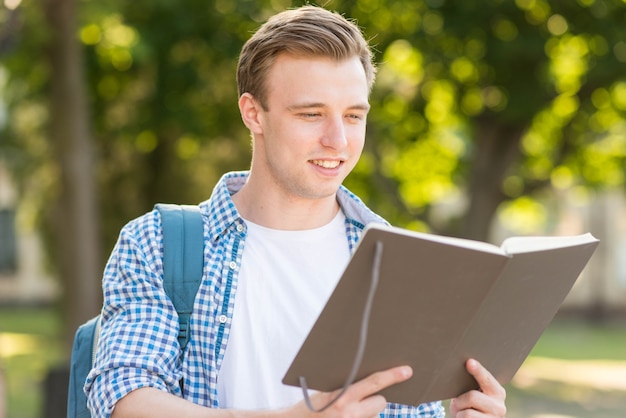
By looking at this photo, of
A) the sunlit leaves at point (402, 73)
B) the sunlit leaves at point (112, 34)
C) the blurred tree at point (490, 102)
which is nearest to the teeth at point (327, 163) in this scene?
the blurred tree at point (490, 102)

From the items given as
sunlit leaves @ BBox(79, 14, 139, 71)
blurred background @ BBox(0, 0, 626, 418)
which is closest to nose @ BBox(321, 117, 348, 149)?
blurred background @ BBox(0, 0, 626, 418)

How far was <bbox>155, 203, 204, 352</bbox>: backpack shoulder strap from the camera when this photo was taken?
2.55m

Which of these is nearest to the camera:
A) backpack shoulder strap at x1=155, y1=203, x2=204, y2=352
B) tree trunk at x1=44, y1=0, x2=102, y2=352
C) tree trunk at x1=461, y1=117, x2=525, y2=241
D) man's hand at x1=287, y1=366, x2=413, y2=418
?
man's hand at x1=287, y1=366, x2=413, y2=418

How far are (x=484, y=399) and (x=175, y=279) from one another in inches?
30.8

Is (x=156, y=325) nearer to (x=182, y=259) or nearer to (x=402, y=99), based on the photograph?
(x=182, y=259)

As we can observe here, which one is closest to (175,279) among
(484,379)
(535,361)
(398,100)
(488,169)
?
(484,379)

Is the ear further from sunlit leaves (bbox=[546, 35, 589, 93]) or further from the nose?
sunlit leaves (bbox=[546, 35, 589, 93])

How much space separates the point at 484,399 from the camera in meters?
2.43

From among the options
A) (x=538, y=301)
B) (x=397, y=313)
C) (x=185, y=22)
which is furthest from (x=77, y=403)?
(x=185, y=22)

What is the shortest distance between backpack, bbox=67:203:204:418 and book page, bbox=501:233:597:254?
76 centimetres

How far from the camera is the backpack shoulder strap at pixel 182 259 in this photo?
2547 mm

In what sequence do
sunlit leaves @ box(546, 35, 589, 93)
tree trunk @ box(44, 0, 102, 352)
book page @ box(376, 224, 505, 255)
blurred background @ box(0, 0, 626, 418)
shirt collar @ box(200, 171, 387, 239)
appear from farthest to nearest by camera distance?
sunlit leaves @ box(546, 35, 589, 93)
blurred background @ box(0, 0, 626, 418)
tree trunk @ box(44, 0, 102, 352)
shirt collar @ box(200, 171, 387, 239)
book page @ box(376, 224, 505, 255)

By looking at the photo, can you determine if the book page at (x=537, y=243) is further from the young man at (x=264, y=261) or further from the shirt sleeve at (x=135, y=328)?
the shirt sleeve at (x=135, y=328)

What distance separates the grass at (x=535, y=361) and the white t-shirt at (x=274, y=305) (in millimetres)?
4749
